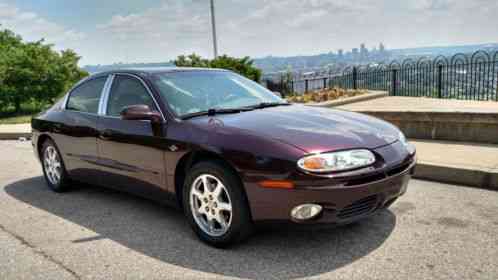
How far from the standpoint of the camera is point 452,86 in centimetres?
1166

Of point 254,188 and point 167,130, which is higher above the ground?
point 167,130

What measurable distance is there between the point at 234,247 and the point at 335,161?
1.11m

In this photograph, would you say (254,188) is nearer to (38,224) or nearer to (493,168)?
(38,224)

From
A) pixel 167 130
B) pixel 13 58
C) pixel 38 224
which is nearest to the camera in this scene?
pixel 167 130

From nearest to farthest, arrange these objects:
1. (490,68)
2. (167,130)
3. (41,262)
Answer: (41,262) < (167,130) < (490,68)

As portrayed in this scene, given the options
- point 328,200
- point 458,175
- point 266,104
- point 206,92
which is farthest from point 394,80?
point 328,200

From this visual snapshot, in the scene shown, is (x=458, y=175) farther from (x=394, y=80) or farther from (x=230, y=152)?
(x=394, y=80)

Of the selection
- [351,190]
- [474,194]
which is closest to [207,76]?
[351,190]

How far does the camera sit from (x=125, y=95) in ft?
16.1

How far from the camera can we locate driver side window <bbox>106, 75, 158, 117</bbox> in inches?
182

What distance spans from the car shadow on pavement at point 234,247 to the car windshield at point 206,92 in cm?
114

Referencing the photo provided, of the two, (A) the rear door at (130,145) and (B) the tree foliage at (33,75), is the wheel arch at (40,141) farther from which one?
(B) the tree foliage at (33,75)

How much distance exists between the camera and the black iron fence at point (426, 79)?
1070 centimetres

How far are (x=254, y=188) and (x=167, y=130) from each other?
3.65ft
